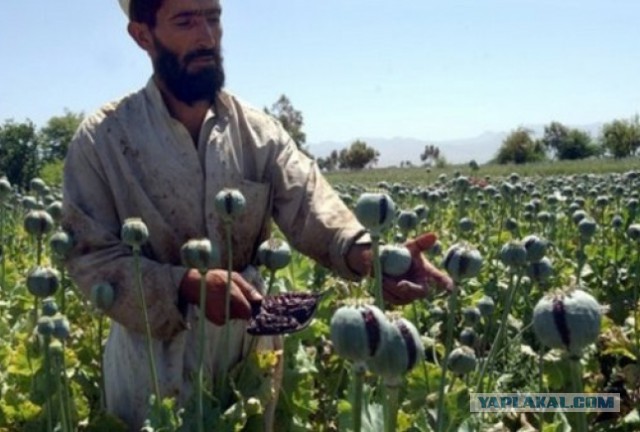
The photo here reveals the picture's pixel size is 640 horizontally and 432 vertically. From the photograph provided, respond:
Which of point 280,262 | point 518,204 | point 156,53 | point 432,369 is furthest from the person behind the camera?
point 518,204

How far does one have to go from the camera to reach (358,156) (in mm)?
77062

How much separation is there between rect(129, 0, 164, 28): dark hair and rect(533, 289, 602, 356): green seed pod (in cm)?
243

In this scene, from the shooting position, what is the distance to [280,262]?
3.14 m

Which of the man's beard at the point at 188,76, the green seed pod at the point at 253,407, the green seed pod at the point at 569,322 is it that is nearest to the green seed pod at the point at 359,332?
the green seed pod at the point at 569,322

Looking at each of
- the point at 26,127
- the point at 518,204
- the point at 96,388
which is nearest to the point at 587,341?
the point at 96,388

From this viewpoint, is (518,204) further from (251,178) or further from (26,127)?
(26,127)

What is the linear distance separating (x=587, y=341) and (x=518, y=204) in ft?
27.3

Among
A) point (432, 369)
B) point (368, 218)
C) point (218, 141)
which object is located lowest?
point (432, 369)

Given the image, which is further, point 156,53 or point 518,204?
point 518,204

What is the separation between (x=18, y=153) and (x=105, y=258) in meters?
37.8

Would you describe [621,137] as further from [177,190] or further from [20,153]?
[177,190]

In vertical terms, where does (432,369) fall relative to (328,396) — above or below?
above

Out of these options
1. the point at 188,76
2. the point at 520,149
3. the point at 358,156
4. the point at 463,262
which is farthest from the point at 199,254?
the point at 358,156

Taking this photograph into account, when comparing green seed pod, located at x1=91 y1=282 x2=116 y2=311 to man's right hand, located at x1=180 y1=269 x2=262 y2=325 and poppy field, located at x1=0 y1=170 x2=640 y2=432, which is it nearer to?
poppy field, located at x1=0 y1=170 x2=640 y2=432
